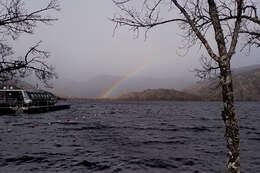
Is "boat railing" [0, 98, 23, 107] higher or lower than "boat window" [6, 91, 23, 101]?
lower

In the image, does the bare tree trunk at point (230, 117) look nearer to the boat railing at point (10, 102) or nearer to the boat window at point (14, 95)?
the boat railing at point (10, 102)

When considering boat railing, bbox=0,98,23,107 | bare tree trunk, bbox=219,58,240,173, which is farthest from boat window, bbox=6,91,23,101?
bare tree trunk, bbox=219,58,240,173

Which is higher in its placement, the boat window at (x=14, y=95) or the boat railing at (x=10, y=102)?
the boat window at (x=14, y=95)

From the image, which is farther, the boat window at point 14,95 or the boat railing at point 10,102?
the boat window at point 14,95

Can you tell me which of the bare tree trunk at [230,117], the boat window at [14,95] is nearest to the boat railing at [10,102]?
the boat window at [14,95]

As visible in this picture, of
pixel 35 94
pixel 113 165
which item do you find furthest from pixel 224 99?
pixel 35 94

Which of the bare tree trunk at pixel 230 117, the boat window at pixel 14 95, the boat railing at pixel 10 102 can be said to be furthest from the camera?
the boat window at pixel 14 95

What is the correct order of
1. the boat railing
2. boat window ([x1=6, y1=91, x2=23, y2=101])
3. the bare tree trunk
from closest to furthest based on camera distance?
the bare tree trunk < the boat railing < boat window ([x1=6, y1=91, x2=23, y2=101])

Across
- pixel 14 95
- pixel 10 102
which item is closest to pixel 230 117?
pixel 10 102

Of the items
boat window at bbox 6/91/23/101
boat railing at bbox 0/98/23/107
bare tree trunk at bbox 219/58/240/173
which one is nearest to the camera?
bare tree trunk at bbox 219/58/240/173

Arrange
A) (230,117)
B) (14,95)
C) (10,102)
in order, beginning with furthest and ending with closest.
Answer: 1. (14,95)
2. (10,102)
3. (230,117)

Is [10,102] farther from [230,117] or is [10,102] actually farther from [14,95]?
[230,117]

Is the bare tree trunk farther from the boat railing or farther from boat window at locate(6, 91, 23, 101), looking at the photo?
boat window at locate(6, 91, 23, 101)

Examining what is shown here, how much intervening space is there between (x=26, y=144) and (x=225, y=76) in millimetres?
19730
